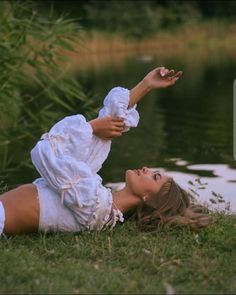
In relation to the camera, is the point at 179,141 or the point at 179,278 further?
the point at 179,141

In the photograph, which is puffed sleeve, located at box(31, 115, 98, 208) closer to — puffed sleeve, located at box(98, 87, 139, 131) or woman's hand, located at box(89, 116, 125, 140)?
woman's hand, located at box(89, 116, 125, 140)

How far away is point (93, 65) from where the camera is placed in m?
→ 25.5

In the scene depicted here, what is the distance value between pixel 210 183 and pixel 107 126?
268cm

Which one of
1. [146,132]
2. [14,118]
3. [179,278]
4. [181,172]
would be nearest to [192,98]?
[146,132]

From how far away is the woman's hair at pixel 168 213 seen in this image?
16.4 ft

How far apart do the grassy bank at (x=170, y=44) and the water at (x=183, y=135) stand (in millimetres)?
6798

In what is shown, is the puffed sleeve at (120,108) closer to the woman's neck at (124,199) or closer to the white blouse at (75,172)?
the white blouse at (75,172)

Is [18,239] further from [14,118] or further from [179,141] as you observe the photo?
[179,141]

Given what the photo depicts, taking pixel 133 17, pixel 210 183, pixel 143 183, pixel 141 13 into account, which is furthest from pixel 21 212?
pixel 141 13

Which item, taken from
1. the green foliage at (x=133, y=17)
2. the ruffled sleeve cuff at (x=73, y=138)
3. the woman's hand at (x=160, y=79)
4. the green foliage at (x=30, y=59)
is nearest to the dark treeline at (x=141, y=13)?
the green foliage at (x=133, y=17)

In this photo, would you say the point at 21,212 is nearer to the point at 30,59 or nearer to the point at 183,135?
the point at 30,59

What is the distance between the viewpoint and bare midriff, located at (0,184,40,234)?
491 cm

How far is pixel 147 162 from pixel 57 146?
170 inches

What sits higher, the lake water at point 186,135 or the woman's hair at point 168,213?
the woman's hair at point 168,213
